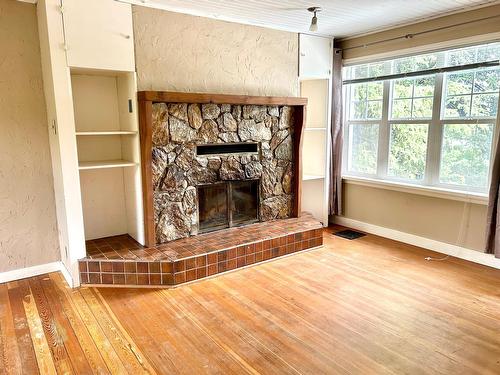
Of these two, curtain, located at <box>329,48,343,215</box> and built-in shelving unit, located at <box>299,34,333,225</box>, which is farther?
curtain, located at <box>329,48,343,215</box>

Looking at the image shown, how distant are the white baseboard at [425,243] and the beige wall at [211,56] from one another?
1.91 meters

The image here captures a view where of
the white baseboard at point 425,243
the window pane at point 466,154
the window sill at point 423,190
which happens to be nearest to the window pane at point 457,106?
the window pane at point 466,154

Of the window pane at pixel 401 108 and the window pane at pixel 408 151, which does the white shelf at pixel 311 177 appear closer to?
the window pane at pixel 408 151

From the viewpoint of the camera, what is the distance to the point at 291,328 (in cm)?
247

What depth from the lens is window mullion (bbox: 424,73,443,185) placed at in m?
3.71

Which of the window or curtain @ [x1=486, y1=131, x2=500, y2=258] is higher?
the window

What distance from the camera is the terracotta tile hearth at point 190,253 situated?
121 inches

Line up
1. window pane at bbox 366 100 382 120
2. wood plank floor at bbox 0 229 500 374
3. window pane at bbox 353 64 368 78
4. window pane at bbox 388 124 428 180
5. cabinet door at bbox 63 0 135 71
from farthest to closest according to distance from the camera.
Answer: window pane at bbox 353 64 368 78, window pane at bbox 366 100 382 120, window pane at bbox 388 124 428 180, cabinet door at bbox 63 0 135 71, wood plank floor at bbox 0 229 500 374

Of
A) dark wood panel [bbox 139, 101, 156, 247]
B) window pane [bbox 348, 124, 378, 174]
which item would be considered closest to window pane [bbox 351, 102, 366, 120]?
window pane [bbox 348, 124, 378, 174]

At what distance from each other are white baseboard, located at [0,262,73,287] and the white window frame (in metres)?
3.42

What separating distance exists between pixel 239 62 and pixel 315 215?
7.26 ft

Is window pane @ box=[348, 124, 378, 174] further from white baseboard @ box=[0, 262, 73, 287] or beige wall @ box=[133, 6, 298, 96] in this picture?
white baseboard @ box=[0, 262, 73, 287]

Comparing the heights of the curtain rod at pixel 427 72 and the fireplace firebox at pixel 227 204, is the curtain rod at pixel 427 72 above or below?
above

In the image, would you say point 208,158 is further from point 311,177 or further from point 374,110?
Result: point 374,110
